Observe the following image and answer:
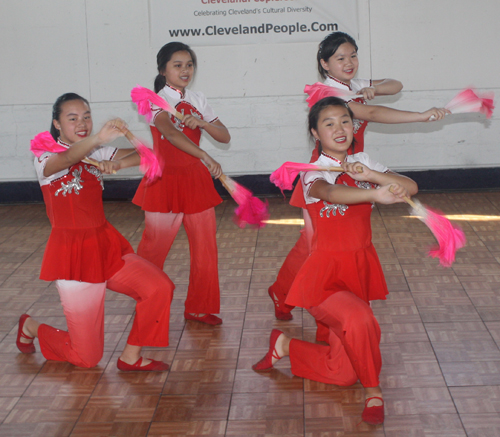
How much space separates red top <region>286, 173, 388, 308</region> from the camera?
2.81 m

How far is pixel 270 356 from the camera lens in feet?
10.4

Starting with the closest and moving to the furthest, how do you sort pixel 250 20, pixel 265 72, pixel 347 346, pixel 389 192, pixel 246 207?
pixel 389 192, pixel 347 346, pixel 246 207, pixel 250 20, pixel 265 72

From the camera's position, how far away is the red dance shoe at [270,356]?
3.15 m

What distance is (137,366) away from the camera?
3.22 metres

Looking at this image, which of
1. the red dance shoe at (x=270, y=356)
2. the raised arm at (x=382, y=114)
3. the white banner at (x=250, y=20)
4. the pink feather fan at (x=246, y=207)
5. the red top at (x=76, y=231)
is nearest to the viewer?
the red top at (x=76, y=231)

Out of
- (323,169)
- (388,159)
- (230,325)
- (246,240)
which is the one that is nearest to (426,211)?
(323,169)

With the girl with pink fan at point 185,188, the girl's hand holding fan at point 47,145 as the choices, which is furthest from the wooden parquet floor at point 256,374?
the girl's hand holding fan at point 47,145

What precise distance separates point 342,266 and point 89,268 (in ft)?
3.93

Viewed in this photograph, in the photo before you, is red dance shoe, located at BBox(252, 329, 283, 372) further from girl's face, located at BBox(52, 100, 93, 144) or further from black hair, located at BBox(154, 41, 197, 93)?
black hair, located at BBox(154, 41, 197, 93)

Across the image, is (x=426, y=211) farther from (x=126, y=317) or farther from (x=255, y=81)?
(x=255, y=81)

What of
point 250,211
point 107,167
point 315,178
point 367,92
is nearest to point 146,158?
point 107,167

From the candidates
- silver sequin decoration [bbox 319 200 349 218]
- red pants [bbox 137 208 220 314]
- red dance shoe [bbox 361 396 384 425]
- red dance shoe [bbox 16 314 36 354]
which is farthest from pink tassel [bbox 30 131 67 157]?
red dance shoe [bbox 361 396 384 425]

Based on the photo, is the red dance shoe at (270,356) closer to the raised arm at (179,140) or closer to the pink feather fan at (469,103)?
the raised arm at (179,140)

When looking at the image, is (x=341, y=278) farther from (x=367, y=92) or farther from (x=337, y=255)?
(x=367, y=92)
